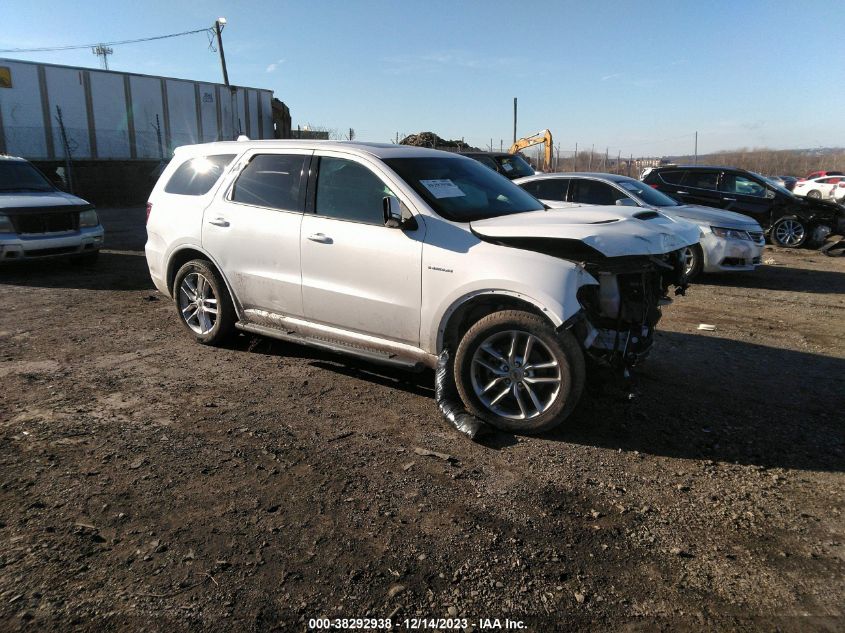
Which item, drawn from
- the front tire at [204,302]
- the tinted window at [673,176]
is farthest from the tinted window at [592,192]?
the front tire at [204,302]

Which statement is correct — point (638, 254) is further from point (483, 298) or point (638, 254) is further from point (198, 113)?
point (198, 113)

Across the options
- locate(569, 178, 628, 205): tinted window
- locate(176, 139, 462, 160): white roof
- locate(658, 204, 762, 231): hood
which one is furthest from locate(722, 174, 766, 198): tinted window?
locate(176, 139, 462, 160): white roof

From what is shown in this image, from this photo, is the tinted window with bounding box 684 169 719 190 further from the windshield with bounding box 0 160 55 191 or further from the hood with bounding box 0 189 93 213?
the windshield with bounding box 0 160 55 191

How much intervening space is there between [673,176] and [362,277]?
32.6ft

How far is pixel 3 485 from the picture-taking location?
330 centimetres

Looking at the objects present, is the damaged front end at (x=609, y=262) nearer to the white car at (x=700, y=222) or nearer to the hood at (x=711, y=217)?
the white car at (x=700, y=222)

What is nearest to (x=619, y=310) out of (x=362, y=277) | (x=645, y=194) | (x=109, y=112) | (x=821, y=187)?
(x=362, y=277)

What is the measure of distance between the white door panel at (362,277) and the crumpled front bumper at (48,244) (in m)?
6.24

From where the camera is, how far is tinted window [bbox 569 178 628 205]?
9.16 m

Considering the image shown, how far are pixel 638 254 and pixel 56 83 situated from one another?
102 feet

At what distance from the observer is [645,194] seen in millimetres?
9344

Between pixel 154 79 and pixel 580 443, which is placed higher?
pixel 154 79

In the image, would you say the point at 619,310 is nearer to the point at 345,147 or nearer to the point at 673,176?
the point at 345,147

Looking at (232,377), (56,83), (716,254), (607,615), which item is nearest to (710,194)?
(716,254)
